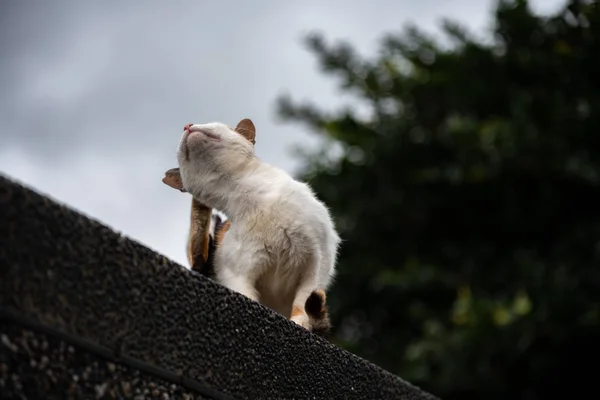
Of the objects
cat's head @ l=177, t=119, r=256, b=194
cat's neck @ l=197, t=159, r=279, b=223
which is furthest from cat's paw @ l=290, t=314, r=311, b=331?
cat's head @ l=177, t=119, r=256, b=194

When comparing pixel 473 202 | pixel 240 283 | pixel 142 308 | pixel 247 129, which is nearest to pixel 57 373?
pixel 142 308

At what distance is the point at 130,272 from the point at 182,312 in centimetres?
17

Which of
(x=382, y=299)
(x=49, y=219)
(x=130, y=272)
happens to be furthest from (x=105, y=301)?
(x=382, y=299)

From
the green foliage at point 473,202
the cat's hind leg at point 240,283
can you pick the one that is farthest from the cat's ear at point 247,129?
the green foliage at point 473,202

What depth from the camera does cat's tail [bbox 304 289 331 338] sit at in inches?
Result: 86.4

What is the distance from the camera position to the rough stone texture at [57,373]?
136 centimetres

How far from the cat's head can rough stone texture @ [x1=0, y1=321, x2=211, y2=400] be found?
74 cm

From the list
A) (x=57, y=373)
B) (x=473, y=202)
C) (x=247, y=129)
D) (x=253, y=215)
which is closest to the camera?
(x=57, y=373)

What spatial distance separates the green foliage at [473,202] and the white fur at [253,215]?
4.58 m

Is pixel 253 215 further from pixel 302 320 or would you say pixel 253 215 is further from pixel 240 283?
pixel 302 320

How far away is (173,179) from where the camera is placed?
2.31 m

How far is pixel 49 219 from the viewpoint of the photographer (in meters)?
1.45

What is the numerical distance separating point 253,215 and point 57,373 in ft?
2.89

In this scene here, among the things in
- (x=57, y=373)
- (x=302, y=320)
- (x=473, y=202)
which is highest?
(x=473, y=202)
